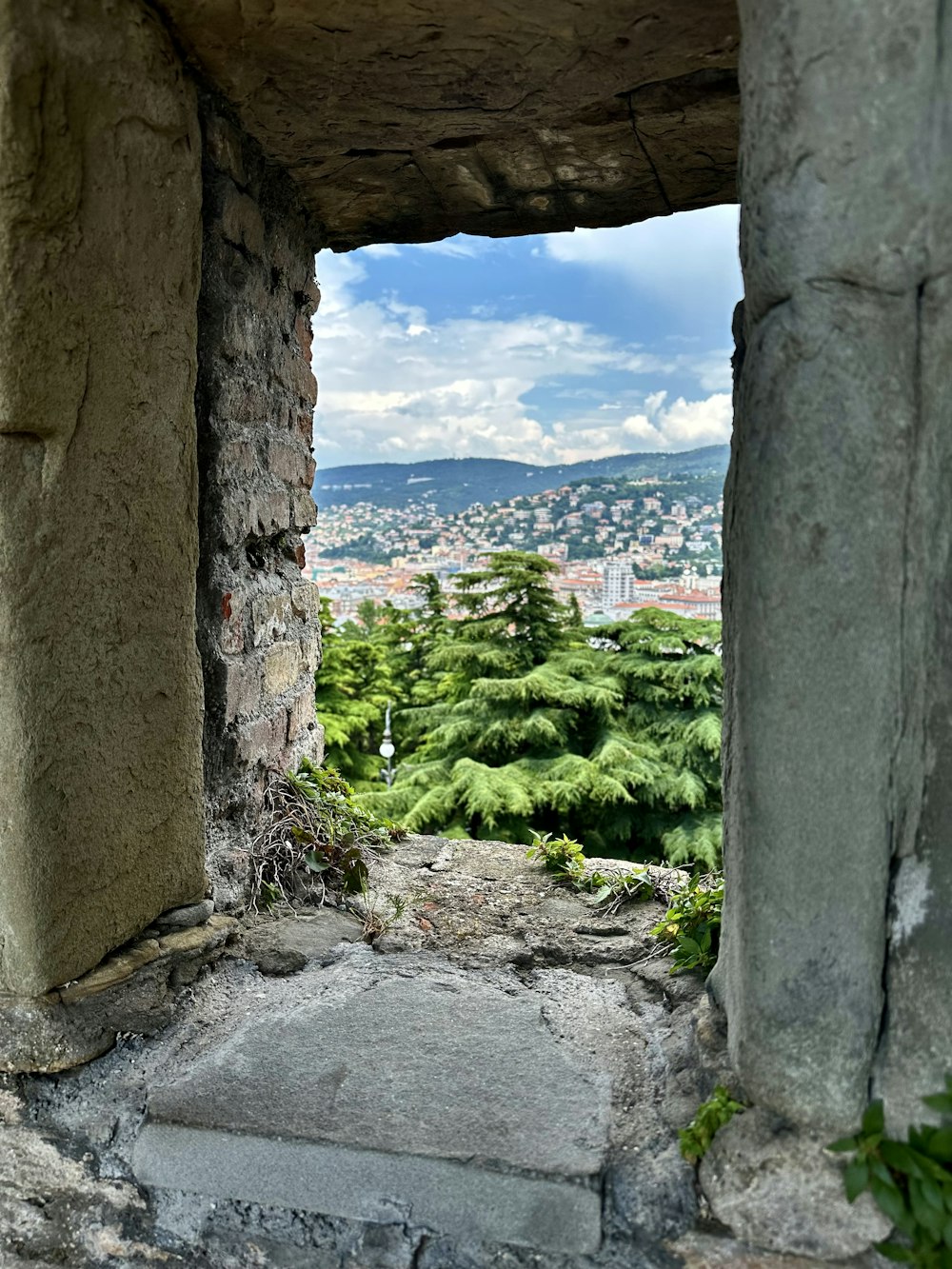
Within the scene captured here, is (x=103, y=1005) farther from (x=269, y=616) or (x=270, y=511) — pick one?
(x=270, y=511)

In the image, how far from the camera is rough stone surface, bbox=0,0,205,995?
4.67 ft

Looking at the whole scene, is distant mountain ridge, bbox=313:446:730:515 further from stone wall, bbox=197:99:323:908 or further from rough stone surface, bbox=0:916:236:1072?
rough stone surface, bbox=0:916:236:1072

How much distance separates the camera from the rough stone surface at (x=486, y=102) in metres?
1.52

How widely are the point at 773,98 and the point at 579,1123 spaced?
1.49 m

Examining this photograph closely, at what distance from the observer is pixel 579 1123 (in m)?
1.46

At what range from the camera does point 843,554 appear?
118 centimetres

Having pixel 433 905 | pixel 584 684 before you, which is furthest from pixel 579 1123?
pixel 584 684

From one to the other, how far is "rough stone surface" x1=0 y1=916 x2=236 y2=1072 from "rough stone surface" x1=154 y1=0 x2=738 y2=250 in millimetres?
1505

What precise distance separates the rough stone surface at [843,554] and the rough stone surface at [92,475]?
101 centimetres

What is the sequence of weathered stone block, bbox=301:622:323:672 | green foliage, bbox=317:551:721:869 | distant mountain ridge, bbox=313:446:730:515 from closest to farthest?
1. weathered stone block, bbox=301:622:323:672
2. green foliage, bbox=317:551:721:869
3. distant mountain ridge, bbox=313:446:730:515

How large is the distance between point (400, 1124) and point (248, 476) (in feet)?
4.47

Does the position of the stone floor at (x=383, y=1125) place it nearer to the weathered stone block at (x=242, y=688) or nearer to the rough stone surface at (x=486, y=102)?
the weathered stone block at (x=242, y=688)

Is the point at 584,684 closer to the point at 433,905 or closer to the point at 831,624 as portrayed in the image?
the point at 433,905

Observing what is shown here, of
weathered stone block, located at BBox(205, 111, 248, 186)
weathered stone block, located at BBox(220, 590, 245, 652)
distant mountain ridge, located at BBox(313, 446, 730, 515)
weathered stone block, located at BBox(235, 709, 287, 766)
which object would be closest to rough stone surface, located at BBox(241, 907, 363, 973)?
weathered stone block, located at BBox(235, 709, 287, 766)
